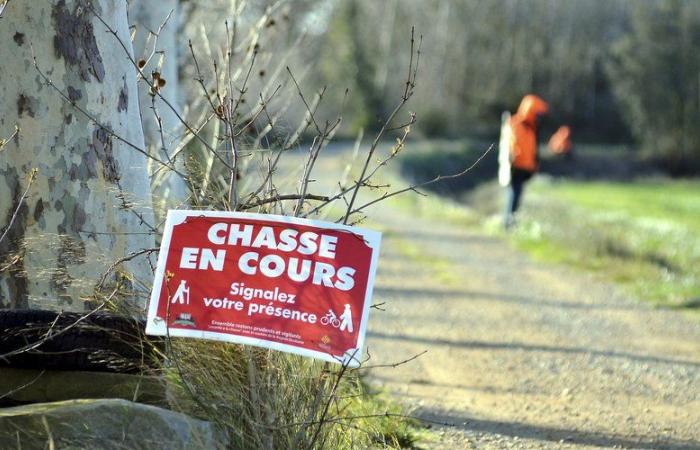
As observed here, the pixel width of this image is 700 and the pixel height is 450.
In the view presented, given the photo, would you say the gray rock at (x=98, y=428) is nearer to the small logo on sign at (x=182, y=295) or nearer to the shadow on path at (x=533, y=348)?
the small logo on sign at (x=182, y=295)

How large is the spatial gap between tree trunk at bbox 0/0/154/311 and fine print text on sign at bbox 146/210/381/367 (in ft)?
2.69

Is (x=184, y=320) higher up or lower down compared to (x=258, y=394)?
higher up

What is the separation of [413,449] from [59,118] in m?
2.41

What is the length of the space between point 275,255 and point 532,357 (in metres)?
4.73

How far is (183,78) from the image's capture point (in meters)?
12.0

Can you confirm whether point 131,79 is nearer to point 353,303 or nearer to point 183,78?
point 353,303

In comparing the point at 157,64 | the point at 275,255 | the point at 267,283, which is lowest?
the point at 267,283

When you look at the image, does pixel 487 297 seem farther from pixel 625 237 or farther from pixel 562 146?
pixel 562 146

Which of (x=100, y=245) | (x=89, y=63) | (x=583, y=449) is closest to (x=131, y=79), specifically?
(x=89, y=63)

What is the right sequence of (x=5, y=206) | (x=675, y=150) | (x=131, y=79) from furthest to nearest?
(x=675, y=150)
(x=131, y=79)
(x=5, y=206)

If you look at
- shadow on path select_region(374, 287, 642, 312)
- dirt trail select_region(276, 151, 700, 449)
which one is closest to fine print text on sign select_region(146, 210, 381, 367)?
dirt trail select_region(276, 151, 700, 449)

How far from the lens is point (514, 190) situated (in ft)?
58.7

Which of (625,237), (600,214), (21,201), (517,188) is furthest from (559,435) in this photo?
(600,214)

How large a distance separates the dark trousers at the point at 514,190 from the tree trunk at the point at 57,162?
12.7 m
